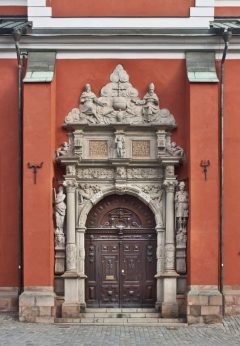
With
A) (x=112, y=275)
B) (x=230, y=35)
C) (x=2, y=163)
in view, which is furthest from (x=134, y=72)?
(x=112, y=275)

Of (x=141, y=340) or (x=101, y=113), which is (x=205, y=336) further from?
(x=101, y=113)

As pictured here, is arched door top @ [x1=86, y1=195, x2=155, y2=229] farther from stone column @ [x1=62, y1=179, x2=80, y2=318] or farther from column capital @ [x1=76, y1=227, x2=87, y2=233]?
stone column @ [x1=62, y1=179, x2=80, y2=318]

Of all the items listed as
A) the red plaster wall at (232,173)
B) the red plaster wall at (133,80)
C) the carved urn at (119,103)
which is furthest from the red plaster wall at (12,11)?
the red plaster wall at (232,173)

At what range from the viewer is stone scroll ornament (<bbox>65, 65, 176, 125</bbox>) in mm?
17000

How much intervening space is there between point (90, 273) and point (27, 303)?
194 cm

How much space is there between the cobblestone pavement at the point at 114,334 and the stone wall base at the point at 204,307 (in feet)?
0.80

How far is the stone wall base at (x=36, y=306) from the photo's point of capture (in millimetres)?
15805

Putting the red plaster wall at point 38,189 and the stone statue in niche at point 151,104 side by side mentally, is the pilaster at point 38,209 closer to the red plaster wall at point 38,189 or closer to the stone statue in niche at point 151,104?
the red plaster wall at point 38,189

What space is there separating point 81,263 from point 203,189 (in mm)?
3432

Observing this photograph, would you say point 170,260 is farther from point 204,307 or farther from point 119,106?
point 119,106

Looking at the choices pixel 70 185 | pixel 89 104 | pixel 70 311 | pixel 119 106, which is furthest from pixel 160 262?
pixel 89 104

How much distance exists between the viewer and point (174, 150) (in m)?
16.9

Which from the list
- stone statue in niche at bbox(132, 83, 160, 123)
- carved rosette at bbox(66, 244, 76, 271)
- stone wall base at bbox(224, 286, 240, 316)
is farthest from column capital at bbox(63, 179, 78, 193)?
stone wall base at bbox(224, 286, 240, 316)

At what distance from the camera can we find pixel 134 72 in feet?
56.2
